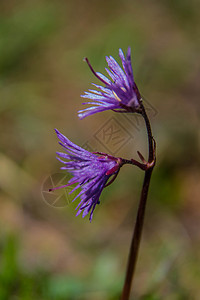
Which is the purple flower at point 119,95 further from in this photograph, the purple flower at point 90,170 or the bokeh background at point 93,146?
the bokeh background at point 93,146

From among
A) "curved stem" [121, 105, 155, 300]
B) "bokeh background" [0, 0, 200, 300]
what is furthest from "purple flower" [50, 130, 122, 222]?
"bokeh background" [0, 0, 200, 300]

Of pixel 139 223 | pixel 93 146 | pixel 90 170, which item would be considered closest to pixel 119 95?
pixel 90 170

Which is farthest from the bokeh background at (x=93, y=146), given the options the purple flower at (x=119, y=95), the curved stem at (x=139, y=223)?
the purple flower at (x=119, y=95)

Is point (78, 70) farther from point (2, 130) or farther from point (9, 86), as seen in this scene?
point (2, 130)

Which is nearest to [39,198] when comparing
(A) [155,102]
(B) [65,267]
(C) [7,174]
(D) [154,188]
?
(C) [7,174]

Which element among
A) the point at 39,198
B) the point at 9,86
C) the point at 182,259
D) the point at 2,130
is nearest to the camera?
the point at 182,259

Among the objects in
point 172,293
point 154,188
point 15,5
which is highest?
point 15,5

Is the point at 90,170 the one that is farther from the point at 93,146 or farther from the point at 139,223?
the point at 93,146

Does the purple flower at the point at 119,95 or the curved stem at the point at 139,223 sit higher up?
the purple flower at the point at 119,95

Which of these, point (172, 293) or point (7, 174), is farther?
point (7, 174)
